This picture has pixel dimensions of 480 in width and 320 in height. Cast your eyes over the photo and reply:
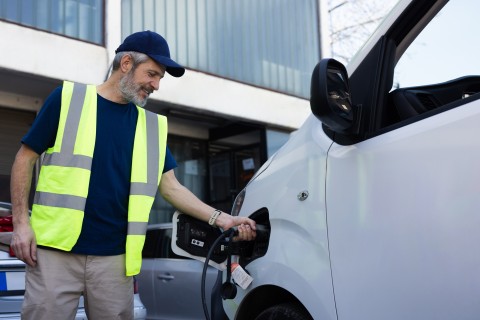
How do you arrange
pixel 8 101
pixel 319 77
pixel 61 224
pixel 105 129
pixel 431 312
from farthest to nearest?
pixel 8 101, pixel 105 129, pixel 61 224, pixel 319 77, pixel 431 312

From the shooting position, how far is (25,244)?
2262 millimetres

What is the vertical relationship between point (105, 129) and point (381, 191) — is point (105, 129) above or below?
above

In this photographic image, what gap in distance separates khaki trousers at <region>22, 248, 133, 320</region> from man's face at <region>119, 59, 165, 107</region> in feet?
2.34

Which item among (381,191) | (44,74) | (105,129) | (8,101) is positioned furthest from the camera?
(8,101)

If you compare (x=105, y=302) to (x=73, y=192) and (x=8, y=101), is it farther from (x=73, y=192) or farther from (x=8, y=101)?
(x=8, y=101)

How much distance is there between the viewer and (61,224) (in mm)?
2314

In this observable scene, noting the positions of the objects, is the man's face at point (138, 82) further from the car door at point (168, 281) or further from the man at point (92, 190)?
the car door at point (168, 281)

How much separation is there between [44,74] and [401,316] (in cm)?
711

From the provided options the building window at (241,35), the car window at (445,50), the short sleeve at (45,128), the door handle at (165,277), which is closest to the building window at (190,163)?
the building window at (241,35)

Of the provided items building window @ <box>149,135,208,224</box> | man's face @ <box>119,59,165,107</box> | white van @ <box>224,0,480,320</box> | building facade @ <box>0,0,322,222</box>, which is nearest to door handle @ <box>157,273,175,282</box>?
building facade @ <box>0,0,322,222</box>

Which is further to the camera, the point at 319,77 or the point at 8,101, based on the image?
the point at 8,101

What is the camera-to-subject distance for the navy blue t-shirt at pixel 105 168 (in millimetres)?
2396

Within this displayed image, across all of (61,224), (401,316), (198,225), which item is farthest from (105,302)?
(401,316)

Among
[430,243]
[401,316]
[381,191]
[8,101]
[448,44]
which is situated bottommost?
[401,316]
